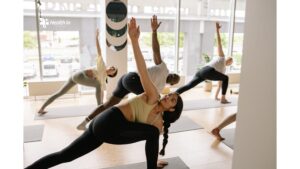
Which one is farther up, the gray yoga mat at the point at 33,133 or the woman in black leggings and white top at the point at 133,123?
the woman in black leggings and white top at the point at 133,123

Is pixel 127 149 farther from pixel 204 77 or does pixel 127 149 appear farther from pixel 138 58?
pixel 204 77

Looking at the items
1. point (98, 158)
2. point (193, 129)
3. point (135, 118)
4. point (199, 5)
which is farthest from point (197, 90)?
point (135, 118)

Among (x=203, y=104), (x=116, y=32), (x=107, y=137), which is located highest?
(x=116, y=32)

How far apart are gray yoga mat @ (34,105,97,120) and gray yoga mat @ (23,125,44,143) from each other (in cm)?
42

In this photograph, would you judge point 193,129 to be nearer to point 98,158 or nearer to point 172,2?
point 98,158

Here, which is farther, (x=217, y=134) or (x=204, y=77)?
(x=204, y=77)

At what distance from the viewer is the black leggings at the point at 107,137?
6.71 ft

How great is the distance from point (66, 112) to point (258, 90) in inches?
140

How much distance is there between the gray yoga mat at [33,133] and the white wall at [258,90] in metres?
2.62

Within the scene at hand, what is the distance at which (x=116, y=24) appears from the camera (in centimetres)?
525

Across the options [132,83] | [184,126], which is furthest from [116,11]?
[184,126]

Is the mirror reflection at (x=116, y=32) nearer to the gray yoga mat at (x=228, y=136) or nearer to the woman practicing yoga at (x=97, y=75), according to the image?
the woman practicing yoga at (x=97, y=75)

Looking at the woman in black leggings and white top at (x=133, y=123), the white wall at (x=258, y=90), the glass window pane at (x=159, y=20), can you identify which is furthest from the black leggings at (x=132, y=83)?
the glass window pane at (x=159, y=20)

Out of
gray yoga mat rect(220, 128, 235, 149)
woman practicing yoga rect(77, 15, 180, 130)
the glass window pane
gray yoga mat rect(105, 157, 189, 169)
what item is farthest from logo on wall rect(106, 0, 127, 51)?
gray yoga mat rect(105, 157, 189, 169)
